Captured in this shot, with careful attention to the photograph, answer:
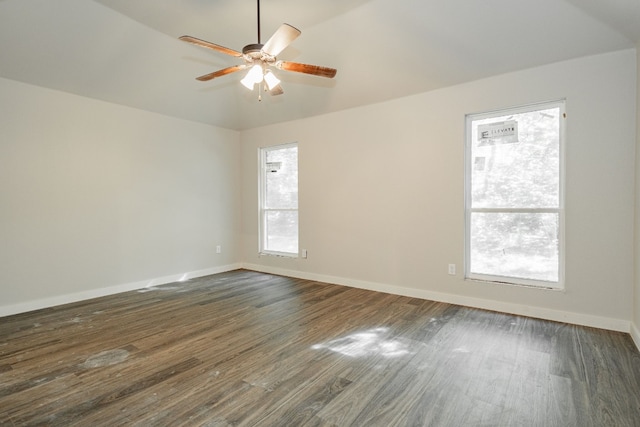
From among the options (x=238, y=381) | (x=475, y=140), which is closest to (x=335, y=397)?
(x=238, y=381)

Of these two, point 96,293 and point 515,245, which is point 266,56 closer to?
point 515,245

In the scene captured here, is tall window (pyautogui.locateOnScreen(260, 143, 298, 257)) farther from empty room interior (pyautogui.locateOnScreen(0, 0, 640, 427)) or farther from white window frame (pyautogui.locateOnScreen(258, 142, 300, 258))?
empty room interior (pyautogui.locateOnScreen(0, 0, 640, 427))

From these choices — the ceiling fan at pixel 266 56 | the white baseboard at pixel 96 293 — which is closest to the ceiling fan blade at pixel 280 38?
the ceiling fan at pixel 266 56

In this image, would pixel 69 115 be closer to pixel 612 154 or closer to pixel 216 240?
pixel 216 240

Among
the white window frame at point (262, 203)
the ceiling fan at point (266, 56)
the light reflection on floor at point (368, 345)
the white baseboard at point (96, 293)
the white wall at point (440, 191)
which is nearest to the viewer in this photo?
the ceiling fan at point (266, 56)

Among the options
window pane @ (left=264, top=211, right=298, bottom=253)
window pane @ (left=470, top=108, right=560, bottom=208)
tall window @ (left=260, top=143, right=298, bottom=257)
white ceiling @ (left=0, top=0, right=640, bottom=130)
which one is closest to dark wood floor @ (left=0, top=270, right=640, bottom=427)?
window pane @ (left=470, top=108, right=560, bottom=208)

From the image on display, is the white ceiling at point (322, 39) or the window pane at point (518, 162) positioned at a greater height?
the white ceiling at point (322, 39)

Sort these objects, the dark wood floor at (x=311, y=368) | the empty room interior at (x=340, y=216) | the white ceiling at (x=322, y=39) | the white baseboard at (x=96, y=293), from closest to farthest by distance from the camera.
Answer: the dark wood floor at (x=311, y=368)
the empty room interior at (x=340, y=216)
the white ceiling at (x=322, y=39)
the white baseboard at (x=96, y=293)

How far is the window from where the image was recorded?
325 centimetres

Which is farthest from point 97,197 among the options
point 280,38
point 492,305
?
point 492,305

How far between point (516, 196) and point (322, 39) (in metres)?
2.67

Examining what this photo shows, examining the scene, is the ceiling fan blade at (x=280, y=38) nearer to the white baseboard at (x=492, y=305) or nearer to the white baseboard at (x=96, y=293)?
the white baseboard at (x=492, y=305)

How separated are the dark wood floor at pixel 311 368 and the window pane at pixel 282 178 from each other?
221cm

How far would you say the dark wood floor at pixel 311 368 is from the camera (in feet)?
5.85
